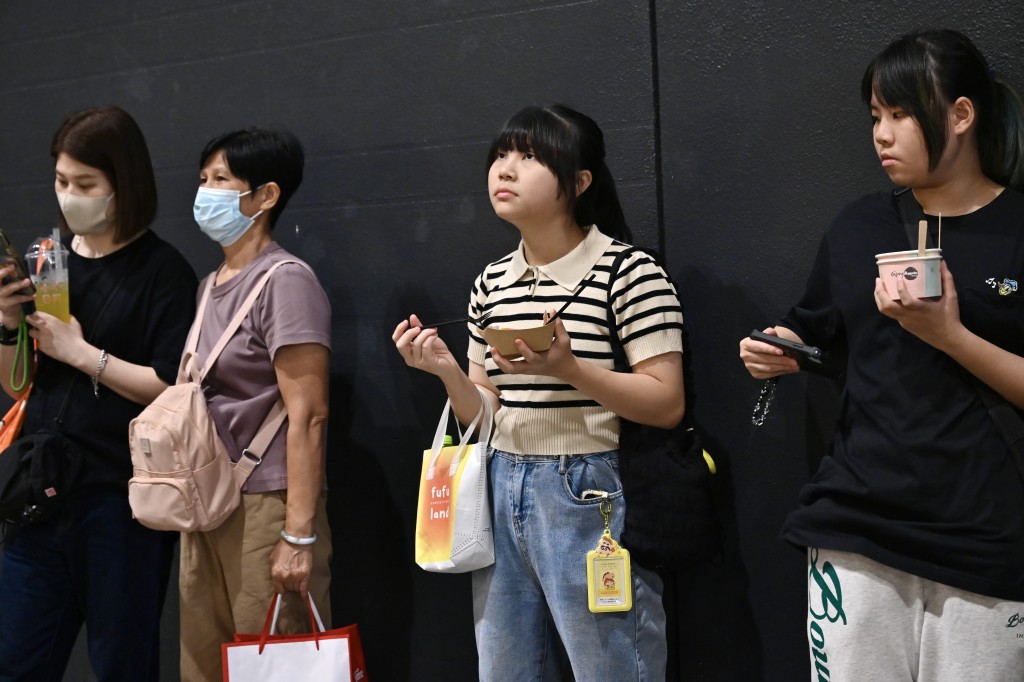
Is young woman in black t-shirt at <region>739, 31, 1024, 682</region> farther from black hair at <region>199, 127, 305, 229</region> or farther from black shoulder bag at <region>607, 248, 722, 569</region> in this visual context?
black hair at <region>199, 127, 305, 229</region>

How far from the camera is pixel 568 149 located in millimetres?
2232

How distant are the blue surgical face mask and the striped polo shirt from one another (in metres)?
0.79

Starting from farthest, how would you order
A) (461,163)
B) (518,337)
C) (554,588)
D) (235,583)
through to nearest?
(461,163) → (235,583) → (554,588) → (518,337)

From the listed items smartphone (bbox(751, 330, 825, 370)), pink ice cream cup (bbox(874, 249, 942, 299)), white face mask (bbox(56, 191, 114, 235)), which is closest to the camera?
pink ice cream cup (bbox(874, 249, 942, 299))

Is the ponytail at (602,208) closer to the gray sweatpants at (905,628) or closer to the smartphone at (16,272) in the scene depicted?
the gray sweatpants at (905,628)

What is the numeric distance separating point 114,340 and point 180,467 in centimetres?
45

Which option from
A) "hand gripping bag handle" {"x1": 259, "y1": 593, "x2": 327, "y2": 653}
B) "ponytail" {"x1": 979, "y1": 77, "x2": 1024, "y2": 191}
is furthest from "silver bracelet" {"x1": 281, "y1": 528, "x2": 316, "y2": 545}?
"ponytail" {"x1": 979, "y1": 77, "x2": 1024, "y2": 191}

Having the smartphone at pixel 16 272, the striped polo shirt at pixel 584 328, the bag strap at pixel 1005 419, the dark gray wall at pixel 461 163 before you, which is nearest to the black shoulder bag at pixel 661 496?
the striped polo shirt at pixel 584 328

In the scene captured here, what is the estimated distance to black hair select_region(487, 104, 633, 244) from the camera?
223cm

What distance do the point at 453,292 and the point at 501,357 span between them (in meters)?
0.83

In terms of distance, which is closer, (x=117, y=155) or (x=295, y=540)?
(x=295, y=540)

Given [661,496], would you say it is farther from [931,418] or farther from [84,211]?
[84,211]

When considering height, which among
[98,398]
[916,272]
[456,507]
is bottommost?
[456,507]

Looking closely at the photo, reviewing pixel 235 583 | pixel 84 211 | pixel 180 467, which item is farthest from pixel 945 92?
pixel 84 211
